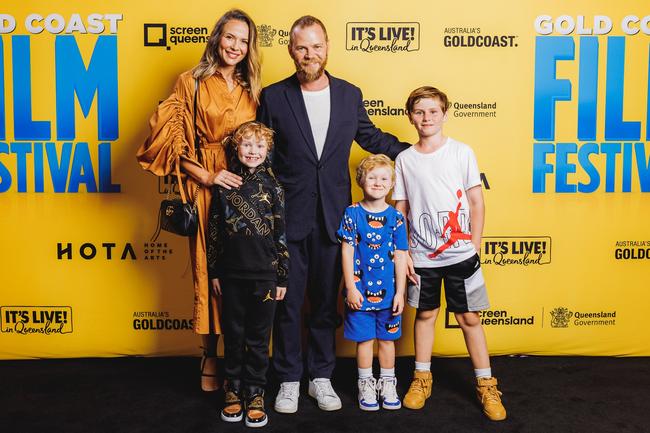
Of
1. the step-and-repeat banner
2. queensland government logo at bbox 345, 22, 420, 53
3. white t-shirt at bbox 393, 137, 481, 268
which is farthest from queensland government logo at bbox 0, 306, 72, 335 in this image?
queensland government logo at bbox 345, 22, 420, 53

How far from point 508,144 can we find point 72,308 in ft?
8.20

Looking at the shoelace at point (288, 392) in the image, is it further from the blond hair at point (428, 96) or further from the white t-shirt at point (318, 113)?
the blond hair at point (428, 96)

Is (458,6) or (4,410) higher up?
(458,6)

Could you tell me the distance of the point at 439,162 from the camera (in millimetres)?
2668

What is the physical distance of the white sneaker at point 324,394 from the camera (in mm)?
2727

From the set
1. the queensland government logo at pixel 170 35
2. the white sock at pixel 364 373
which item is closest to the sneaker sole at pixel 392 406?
the white sock at pixel 364 373

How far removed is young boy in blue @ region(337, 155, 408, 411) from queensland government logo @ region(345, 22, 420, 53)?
36.9 inches

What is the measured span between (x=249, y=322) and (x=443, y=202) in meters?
0.94

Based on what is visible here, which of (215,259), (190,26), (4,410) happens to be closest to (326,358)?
(215,259)

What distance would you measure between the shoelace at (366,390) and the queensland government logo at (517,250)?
1.09m

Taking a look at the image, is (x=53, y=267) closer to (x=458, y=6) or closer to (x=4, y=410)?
(x=4, y=410)

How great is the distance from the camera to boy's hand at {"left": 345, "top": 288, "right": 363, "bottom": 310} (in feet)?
8.60

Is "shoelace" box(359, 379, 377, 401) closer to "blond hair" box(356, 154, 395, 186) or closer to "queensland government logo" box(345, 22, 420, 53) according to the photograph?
"blond hair" box(356, 154, 395, 186)

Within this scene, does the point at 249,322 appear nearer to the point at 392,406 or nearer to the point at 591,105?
the point at 392,406
